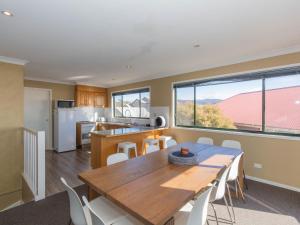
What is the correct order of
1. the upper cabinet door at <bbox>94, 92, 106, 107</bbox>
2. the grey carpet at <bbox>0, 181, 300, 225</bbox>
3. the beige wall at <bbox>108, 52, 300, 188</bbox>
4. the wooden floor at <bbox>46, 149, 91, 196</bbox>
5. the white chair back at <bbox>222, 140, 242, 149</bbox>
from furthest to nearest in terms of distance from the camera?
the upper cabinet door at <bbox>94, 92, 106, 107</bbox>, the wooden floor at <bbox>46, 149, 91, 196</bbox>, the white chair back at <bbox>222, 140, 242, 149</bbox>, the beige wall at <bbox>108, 52, 300, 188</bbox>, the grey carpet at <bbox>0, 181, 300, 225</bbox>

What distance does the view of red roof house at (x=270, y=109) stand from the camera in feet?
9.56

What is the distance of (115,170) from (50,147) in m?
4.99

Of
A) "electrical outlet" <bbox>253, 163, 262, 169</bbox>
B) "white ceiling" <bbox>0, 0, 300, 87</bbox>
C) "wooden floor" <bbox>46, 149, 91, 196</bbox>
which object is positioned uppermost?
"white ceiling" <bbox>0, 0, 300, 87</bbox>

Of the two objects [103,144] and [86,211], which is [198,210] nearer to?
[86,211]

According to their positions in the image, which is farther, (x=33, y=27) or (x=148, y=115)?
(x=148, y=115)

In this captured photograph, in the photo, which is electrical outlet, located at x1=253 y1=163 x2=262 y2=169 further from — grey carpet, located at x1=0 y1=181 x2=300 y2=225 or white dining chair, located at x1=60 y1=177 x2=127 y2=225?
white dining chair, located at x1=60 y1=177 x2=127 y2=225

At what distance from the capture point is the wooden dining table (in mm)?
1091

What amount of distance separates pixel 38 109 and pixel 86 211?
516cm

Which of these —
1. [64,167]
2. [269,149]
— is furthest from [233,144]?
[64,167]

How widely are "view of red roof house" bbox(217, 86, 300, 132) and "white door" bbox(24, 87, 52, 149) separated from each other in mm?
5577

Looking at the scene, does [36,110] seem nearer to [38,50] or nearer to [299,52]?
[38,50]

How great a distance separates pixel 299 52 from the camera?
2.77 m

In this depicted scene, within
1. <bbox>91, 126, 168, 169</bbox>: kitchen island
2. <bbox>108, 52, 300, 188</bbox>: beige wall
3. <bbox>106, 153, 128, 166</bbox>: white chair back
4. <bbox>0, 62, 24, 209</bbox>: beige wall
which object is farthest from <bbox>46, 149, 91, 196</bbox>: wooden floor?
<bbox>108, 52, 300, 188</bbox>: beige wall

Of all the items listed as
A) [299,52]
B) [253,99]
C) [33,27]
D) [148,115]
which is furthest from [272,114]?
[33,27]
